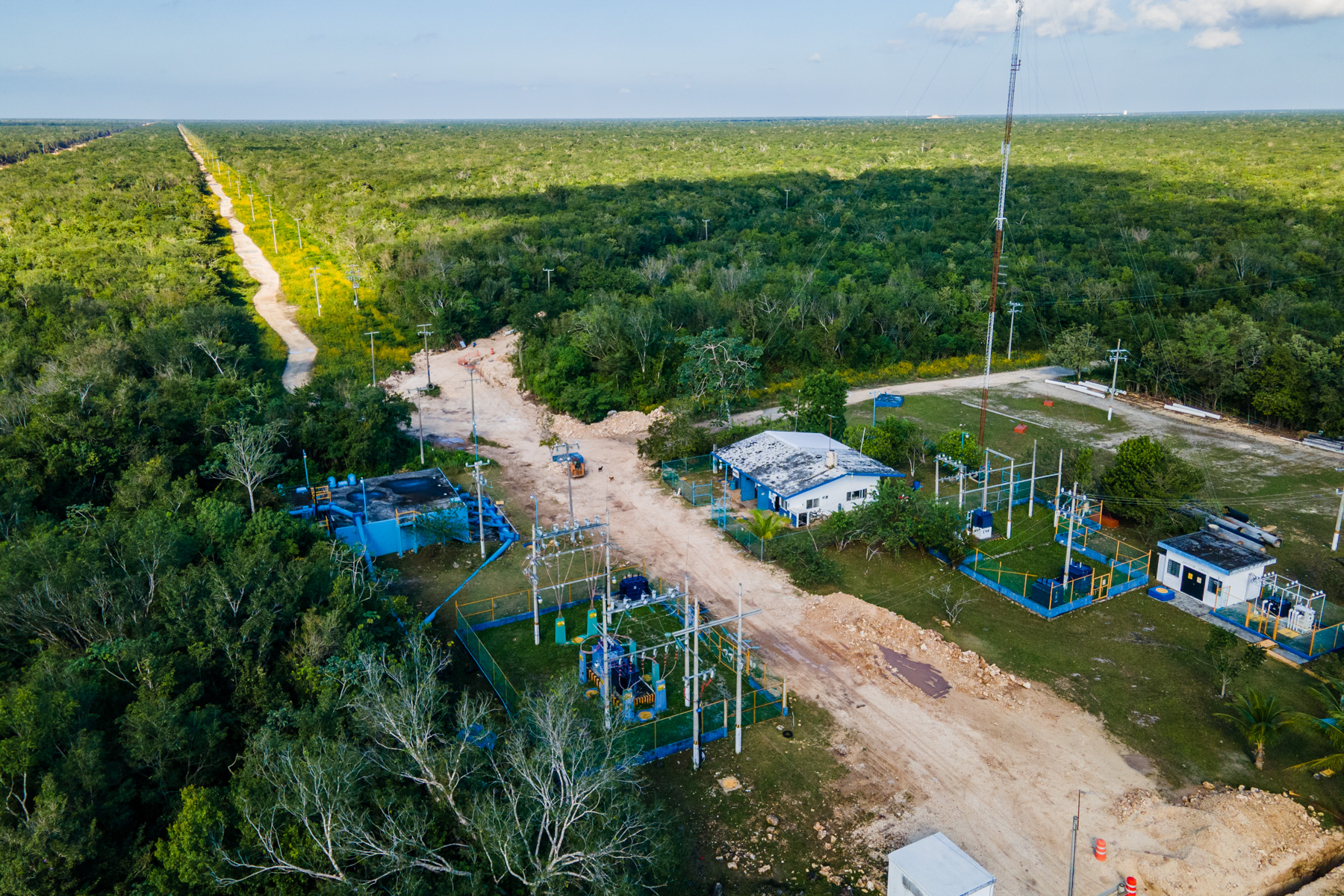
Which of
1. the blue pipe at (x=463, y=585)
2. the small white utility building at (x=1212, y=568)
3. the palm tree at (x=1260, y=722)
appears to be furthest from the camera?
the small white utility building at (x=1212, y=568)

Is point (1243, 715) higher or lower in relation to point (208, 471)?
lower

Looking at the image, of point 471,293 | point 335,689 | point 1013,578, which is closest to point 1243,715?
point 1013,578

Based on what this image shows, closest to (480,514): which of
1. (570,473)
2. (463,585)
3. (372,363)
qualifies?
(463,585)

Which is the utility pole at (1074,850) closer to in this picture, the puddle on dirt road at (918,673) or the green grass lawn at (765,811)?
the green grass lawn at (765,811)

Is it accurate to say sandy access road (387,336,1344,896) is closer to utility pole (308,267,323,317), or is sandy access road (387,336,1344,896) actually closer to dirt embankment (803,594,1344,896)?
dirt embankment (803,594,1344,896)

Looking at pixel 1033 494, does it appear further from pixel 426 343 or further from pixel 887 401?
pixel 426 343

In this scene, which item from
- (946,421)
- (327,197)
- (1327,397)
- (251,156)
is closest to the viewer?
(1327,397)

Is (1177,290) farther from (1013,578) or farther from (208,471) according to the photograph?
(208,471)

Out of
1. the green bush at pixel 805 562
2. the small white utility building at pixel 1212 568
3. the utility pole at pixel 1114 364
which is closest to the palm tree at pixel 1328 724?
the small white utility building at pixel 1212 568
